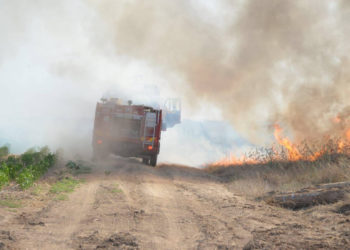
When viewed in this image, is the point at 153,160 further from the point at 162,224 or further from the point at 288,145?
the point at 162,224

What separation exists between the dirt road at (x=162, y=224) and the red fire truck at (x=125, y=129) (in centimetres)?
903

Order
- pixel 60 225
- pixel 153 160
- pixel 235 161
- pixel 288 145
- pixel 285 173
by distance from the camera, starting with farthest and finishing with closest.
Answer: pixel 153 160, pixel 235 161, pixel 288 145, pixel 285 173, pixel 60 225

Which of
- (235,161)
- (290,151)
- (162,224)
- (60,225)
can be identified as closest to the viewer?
(60,225)

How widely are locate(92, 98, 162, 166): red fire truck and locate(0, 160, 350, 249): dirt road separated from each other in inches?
356

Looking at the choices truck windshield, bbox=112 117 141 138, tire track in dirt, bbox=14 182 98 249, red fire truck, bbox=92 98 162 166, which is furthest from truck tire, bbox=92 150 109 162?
tire track in dirt, bbox=14 182 98 249

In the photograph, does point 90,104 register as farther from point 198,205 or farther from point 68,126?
point 198,205

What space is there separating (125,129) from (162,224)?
1253cm

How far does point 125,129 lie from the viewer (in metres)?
17.9

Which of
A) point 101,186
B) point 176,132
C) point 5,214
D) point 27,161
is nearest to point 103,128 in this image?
point 27,161

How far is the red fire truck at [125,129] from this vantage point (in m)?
17.7

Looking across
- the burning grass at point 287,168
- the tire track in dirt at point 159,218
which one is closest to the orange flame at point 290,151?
the burning grass at point 287,168

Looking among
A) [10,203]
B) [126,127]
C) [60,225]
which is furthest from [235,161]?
[60,225]

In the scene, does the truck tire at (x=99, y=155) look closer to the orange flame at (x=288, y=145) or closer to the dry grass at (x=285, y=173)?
the dry grass at (x=285, y=173)

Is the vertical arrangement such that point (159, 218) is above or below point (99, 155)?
below
